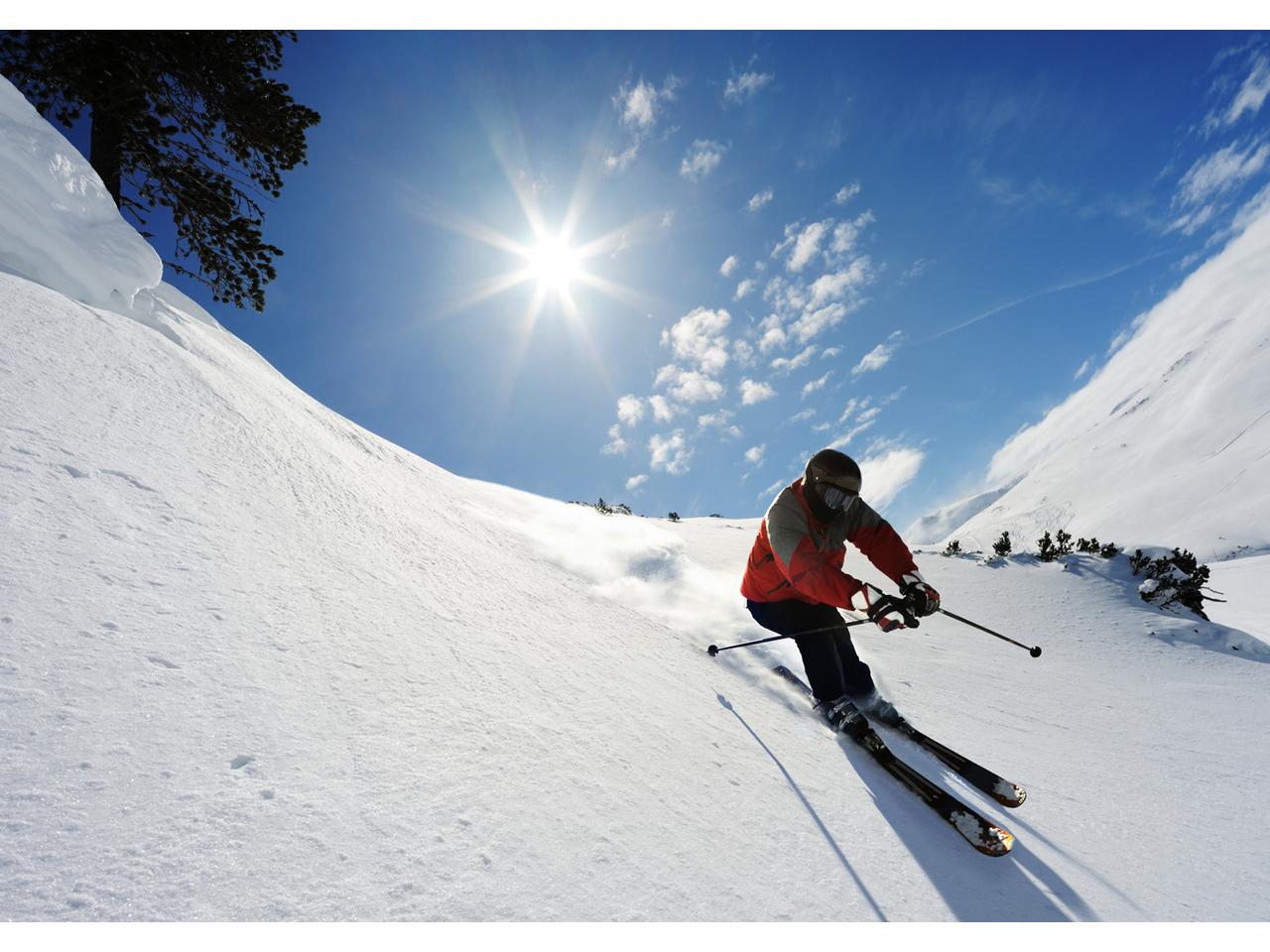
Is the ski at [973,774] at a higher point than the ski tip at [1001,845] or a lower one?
higher

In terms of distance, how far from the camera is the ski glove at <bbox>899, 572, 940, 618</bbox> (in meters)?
3.40

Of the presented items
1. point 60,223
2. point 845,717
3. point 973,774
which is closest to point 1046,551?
point 973,774

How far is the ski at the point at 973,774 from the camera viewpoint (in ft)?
8.21

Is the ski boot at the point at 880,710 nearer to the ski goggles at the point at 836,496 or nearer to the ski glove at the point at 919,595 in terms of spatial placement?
the ski glove at the point at 919,595

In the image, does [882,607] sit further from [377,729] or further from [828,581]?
[377,729]

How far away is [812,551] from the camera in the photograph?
11.6 feet

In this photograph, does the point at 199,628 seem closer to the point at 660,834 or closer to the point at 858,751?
the point at 660,834

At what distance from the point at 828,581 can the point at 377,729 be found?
2.79 m

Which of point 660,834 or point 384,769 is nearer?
point 384,769

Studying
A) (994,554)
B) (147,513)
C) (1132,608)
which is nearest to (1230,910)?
(147,513)

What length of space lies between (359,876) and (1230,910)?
10.6 feet

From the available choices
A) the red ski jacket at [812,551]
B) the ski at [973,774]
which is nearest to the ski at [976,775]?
the ski at [973,774]

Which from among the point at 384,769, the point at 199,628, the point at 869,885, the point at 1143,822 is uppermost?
the point at 199,628

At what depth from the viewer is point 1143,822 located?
247cm
